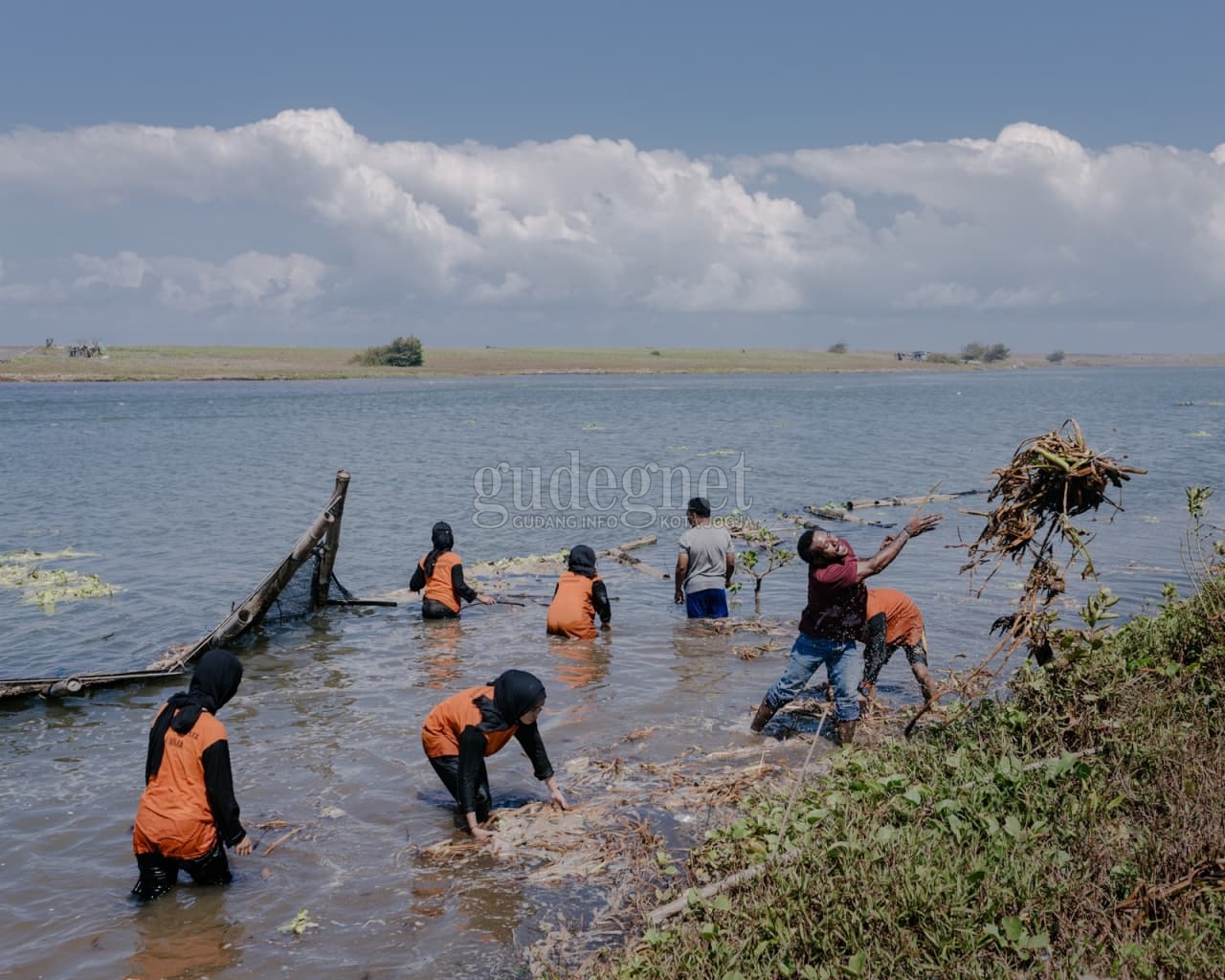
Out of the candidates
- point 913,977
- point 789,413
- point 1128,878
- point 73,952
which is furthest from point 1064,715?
point 789,413

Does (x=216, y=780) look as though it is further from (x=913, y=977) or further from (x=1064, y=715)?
(x=1064, y=715)

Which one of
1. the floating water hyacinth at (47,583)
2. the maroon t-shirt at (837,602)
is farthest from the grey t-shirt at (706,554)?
the floating water hyacinth at (47,583)

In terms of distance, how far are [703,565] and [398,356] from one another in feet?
423

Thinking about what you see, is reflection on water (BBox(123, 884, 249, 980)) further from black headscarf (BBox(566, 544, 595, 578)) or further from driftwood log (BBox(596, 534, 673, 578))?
driftwood log (BBox(596, 534, 673, 578))

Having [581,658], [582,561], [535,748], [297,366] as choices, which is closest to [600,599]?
[582,561]

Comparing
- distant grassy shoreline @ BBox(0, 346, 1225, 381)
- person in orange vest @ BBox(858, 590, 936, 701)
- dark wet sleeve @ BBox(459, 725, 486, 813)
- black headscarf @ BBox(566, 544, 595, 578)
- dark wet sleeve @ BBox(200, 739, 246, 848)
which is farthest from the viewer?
distant grassy shoreline @ BBox(0, 346, 1225, 381)

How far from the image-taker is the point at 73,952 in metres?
6.25

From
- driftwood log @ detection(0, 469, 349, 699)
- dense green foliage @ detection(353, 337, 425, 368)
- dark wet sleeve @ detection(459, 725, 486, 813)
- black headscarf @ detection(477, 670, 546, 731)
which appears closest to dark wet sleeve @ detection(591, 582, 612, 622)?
driftwood log @ detection(0, 469, 349, 699)

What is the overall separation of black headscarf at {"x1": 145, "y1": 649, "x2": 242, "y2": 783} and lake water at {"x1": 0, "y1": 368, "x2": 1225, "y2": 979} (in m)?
1.19

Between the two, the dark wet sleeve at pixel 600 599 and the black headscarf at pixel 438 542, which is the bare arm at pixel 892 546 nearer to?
the dark wet sleeve at pixel 600 599

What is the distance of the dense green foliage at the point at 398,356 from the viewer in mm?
136125

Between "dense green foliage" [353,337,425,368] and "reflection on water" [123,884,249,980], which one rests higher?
"dense green foliage" [353,337,425,368]

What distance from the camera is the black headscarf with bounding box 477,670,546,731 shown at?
7188 millimetres

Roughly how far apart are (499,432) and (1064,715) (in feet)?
149
